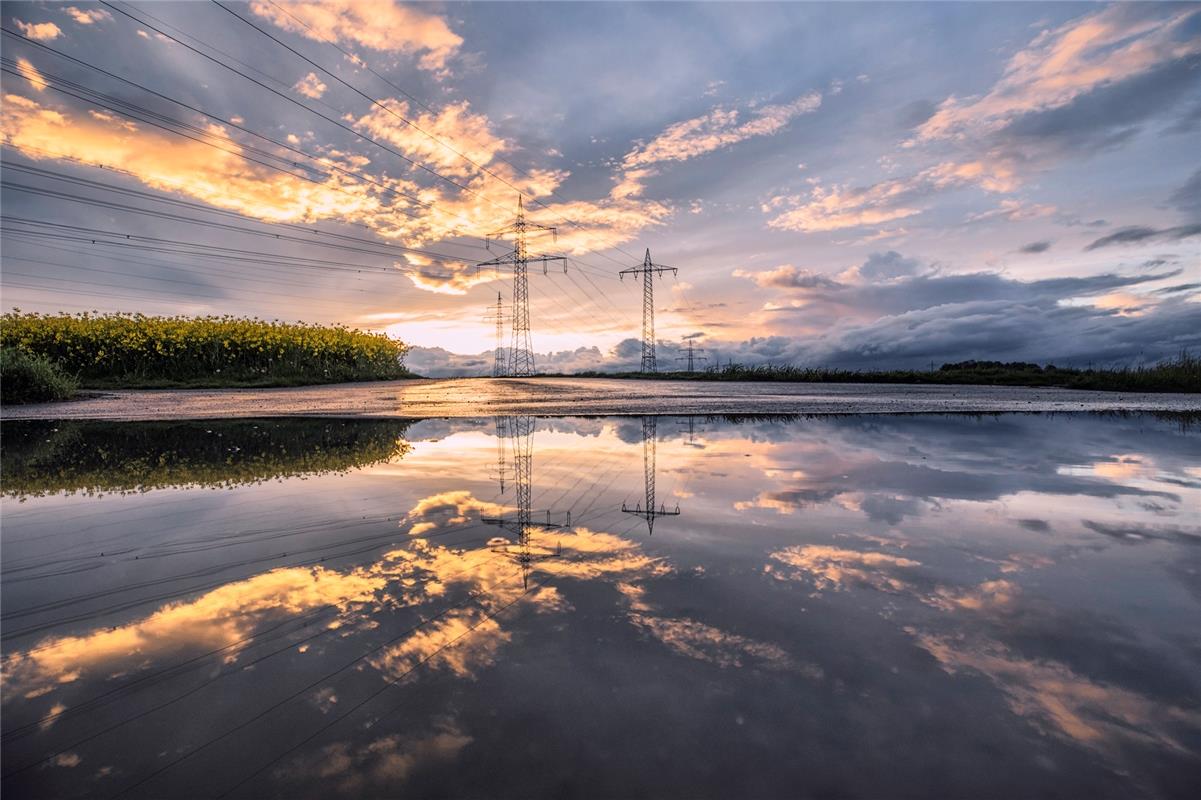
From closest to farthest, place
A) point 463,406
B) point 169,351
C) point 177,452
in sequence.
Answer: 1. point 177,452
2. point 463,406
3. point 169,351

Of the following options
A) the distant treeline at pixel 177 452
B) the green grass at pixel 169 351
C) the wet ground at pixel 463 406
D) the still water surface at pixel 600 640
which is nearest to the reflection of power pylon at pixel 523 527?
the still water surface at pixel 600 640

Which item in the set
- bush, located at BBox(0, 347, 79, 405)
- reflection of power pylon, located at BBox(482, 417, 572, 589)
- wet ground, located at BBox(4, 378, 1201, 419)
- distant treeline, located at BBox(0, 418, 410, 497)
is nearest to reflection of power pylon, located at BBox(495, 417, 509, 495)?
reflection of power pylon, located at BBox(482, 417, 572, 589)

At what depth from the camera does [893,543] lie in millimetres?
3705

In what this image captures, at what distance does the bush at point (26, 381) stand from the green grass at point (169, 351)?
19.7 ft

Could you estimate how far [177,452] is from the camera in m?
7.33

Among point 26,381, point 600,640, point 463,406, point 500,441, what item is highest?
point 26,381

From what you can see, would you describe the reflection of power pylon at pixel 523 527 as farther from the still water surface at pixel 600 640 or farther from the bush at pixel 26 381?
the bush at pixel 26 381

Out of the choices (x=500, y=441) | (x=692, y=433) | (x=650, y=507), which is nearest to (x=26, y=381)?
(x=500, y=441)

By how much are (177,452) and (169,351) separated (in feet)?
71.1

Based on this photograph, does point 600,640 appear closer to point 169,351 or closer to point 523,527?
point 523,527

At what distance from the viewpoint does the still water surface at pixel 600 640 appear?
166 centimetres

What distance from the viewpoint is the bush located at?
593 inches

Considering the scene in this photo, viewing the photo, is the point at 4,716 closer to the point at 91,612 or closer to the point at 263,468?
the point at 91,612

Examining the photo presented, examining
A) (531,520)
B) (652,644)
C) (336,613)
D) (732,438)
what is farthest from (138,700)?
(732,438)
